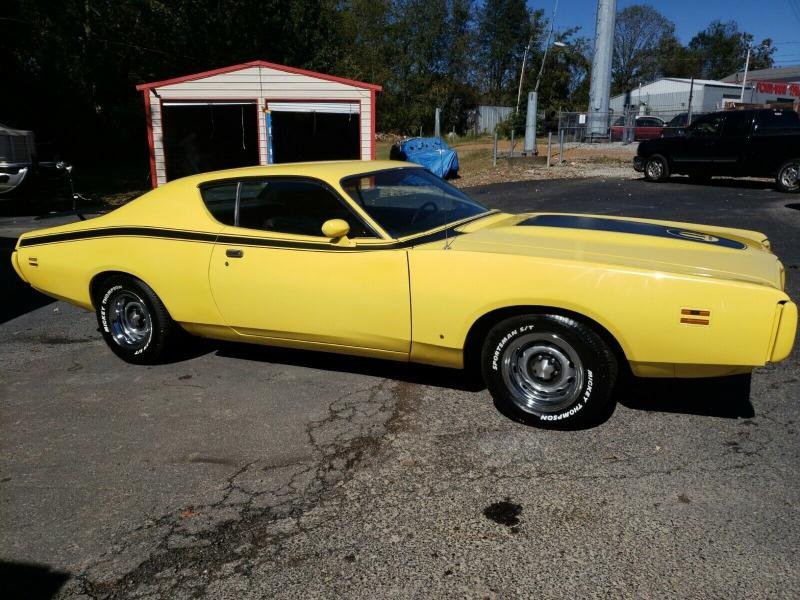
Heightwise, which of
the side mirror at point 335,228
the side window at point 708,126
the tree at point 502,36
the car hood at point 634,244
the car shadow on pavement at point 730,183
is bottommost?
the car shadow on pavement at point 730,183

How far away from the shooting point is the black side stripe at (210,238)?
3844 millimetres

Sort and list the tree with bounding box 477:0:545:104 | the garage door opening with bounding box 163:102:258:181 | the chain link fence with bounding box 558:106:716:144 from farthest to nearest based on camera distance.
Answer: the tree with bounding box 477:0:545:104 → the chain link fence with bounding box 558:106:716:144 → the garage door opening with bounding box 163:102:258:181

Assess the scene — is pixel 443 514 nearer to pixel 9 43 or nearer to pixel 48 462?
pixel 48 462

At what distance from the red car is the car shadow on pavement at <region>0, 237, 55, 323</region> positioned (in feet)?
89.7

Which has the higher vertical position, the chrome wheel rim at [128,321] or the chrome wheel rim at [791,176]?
the chrome wheel rim at [791,176]

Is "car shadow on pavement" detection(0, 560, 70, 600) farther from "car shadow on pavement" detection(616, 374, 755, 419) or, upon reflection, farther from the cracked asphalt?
"car shadow on pavement" detection(616, 374, 755, 419)

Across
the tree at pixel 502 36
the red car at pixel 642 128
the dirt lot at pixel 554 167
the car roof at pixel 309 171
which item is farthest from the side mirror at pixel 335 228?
the tree at pixel 502 36

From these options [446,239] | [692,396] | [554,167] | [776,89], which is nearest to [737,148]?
[554,167]

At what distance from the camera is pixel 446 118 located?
52.8 metres

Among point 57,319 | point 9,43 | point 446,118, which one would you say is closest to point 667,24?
point 446,118

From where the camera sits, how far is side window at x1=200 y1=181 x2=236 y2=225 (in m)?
4.40

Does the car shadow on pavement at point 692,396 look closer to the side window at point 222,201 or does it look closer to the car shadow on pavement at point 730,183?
the side window at point 222,201

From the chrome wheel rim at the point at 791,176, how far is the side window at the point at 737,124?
3.90 feet

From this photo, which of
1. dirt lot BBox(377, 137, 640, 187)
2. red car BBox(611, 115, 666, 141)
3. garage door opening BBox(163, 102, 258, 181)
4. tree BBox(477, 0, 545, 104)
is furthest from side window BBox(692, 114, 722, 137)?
tree BBox(477, 0, 545, 104)
